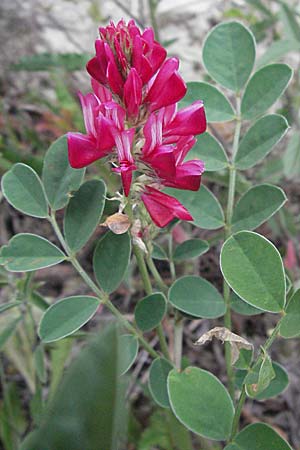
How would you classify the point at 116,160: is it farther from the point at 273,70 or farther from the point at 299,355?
the point at 299,355

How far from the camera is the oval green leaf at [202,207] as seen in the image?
3.03 ft

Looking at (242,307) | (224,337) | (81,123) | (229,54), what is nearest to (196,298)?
(242,307)

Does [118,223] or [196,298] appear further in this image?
[196,298]

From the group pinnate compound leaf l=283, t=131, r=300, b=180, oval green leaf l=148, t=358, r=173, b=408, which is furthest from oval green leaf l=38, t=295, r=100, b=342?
pinnate compound leaf l=283, t=131, r=300, b=180

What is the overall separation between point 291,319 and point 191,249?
295 millimetres

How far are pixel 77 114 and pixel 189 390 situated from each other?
1.16 meters

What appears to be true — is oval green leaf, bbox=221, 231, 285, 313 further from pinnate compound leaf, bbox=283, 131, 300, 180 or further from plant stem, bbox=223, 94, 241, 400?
pinnate compound leaf, bbox=283, 131, 300, 180

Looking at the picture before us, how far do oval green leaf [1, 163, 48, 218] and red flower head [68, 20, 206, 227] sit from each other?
15 centimetres

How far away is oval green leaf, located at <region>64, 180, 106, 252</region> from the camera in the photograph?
842mm

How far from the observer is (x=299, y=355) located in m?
1.32

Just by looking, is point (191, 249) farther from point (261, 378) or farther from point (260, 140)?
point (261, 378)

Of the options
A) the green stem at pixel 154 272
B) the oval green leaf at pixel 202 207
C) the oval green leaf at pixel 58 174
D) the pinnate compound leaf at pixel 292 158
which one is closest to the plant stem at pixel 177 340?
the green stem at pixel 154 272

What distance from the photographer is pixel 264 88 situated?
95 centimetres

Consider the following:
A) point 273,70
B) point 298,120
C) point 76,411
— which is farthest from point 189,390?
point 298,120
